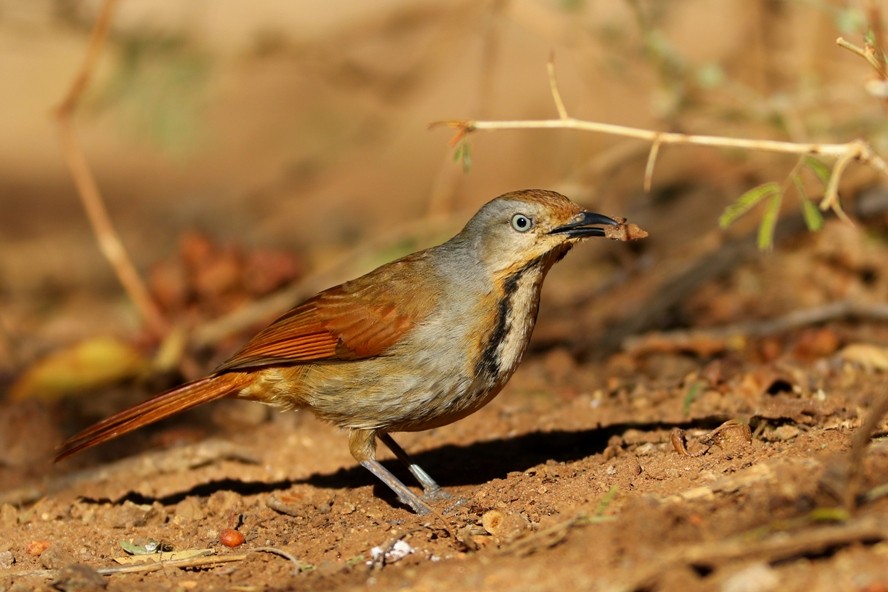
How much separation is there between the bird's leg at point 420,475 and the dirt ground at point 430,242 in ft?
0.39

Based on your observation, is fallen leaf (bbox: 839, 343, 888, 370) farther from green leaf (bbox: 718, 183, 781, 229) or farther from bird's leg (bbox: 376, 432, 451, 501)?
bird's leg (bbox: 376, 432, 451, 501)

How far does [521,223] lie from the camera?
480 centimetres

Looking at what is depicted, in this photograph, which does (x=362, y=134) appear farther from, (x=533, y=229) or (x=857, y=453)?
(x=857, y=453)

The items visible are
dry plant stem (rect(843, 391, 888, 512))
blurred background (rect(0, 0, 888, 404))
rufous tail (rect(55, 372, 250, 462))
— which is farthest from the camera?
blurred background (rect(0, 0, 888, 404))

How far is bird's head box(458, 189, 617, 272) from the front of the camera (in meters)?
A: 4.71

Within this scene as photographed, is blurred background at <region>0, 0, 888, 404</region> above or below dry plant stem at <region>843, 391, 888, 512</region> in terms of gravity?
above

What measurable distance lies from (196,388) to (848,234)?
168 inches

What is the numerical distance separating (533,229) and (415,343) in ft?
2.39

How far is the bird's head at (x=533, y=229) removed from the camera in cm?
471

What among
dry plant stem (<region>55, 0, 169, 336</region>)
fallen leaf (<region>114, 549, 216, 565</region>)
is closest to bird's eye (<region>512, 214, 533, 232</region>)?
fallen leaf (<region>114, 549, 216, 565</region>)

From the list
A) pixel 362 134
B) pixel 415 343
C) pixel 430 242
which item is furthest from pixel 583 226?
pixel 362 134

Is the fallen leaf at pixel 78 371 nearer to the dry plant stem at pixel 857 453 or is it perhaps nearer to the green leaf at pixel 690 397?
the green leaf at pixel 690 397

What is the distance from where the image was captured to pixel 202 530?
4594 mm

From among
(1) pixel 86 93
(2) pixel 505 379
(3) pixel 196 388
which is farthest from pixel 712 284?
(1) pixel 86 93
